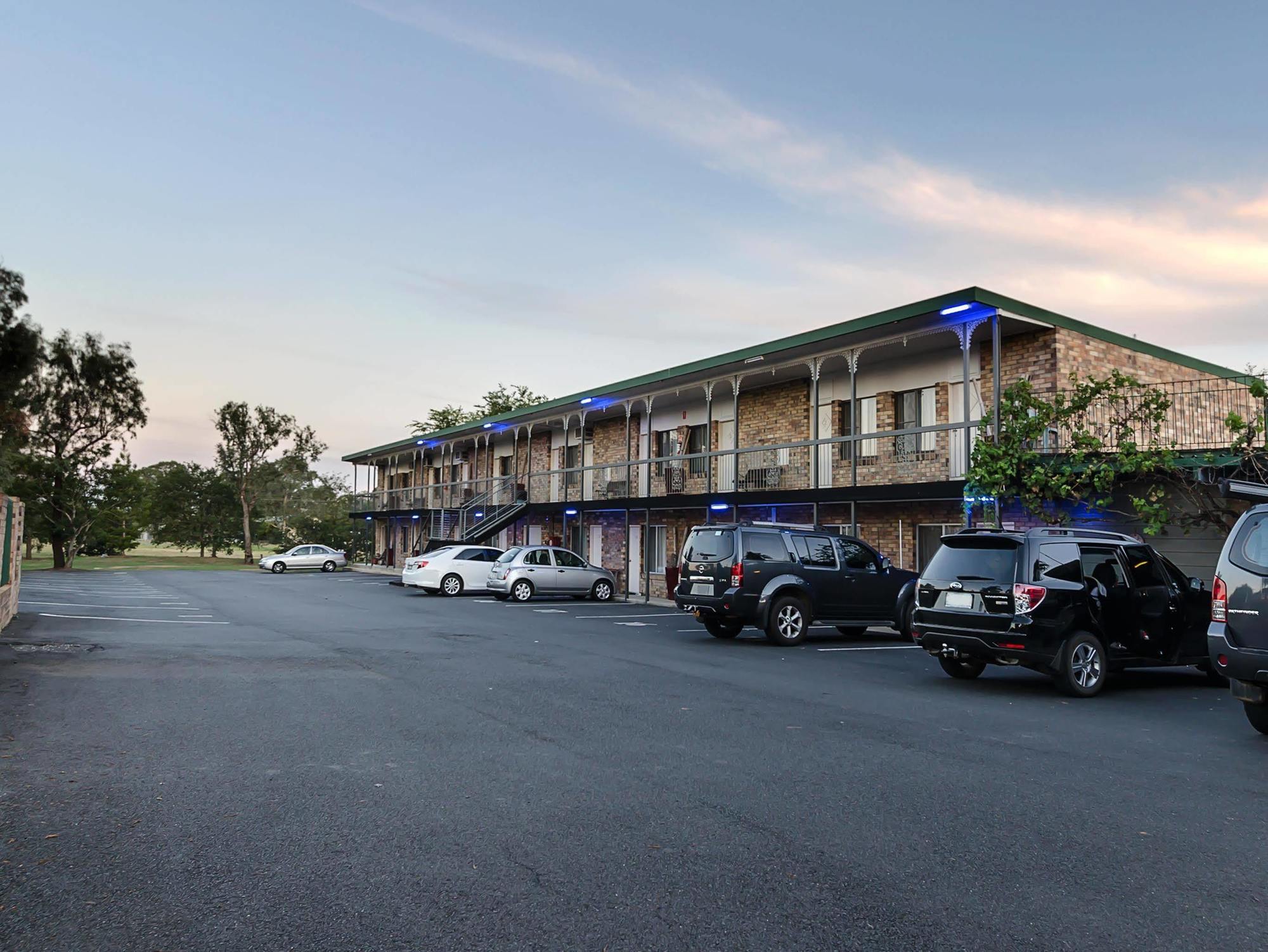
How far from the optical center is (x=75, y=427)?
174ft

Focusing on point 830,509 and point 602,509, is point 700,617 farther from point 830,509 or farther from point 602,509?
point 602,509

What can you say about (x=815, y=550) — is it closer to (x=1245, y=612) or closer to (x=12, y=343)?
(x=1245, y=612)

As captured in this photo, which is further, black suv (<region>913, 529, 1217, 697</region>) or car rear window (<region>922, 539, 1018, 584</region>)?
car rear window (<region>922, 539, 1018, 584</region>)

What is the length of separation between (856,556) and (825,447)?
7.26 meters

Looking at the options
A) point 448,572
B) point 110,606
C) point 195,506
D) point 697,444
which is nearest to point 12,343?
point 110,606

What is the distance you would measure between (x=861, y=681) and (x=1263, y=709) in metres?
3.91

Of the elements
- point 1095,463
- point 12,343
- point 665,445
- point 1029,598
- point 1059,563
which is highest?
point 12,343

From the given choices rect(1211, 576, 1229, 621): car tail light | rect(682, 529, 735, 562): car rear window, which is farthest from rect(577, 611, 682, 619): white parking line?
rect(1211, 576, 1229, 621): car tail light

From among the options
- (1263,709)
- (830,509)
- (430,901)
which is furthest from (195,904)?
(830,509)

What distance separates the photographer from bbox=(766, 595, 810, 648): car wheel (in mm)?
14055

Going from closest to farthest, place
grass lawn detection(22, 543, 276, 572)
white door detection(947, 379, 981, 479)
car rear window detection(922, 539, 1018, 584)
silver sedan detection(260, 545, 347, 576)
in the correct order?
car rear window detection(922, 539, 1018, 584), white door detection(947, 379, 981, 479), silver sedan detection(260, 545, 347, 576), grass lawn detection(22, 543, 276, 572)

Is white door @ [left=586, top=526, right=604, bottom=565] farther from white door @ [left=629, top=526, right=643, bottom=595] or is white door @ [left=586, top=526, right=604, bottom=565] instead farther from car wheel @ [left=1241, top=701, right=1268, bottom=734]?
car wheel @ [left=1241, top=701, right=1268, bottom=734]

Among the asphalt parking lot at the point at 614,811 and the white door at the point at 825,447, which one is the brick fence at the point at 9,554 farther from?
the white door at the point at 825,447

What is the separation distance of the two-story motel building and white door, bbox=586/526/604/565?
0.25 feet
